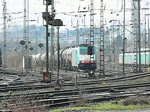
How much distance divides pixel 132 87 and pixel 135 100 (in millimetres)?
7544

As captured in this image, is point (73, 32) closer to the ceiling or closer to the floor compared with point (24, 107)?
closer to the ceiling

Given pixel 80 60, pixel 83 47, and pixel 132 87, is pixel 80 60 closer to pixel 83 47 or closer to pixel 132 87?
pixel 83 47

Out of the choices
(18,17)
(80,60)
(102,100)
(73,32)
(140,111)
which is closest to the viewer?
(140,111)

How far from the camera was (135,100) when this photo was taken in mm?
13516

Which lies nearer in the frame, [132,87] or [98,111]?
[98,111]

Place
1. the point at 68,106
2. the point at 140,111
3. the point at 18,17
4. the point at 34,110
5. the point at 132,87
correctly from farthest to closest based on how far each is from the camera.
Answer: the point at 18,17, the point at 132,87, the point at 68,106, the point at 140,111, the point at 34,110

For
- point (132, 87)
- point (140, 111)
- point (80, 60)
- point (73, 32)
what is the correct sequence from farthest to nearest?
point (73, 32), point (80, 60), point (132, 87), point (140, 111)

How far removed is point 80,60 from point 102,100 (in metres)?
25.8

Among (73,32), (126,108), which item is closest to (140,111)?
(126,108)

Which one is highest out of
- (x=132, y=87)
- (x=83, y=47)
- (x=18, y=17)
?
(x=18, y=17)

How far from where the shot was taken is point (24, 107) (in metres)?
11.1

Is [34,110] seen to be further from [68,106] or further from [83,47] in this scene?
[83,47]

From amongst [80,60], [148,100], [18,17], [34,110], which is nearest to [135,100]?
[148,100]

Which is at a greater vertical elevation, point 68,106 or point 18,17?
point 18,17
